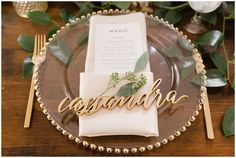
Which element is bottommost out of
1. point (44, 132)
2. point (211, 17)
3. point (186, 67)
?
point (44, 132)

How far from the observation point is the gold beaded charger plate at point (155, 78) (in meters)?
0.54

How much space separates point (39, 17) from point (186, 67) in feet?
1.09

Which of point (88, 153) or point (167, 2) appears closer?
point (88, 153)

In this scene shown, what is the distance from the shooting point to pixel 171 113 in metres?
0.57

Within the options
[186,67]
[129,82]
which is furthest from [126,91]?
[186,67]

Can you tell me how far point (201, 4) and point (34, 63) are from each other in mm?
351

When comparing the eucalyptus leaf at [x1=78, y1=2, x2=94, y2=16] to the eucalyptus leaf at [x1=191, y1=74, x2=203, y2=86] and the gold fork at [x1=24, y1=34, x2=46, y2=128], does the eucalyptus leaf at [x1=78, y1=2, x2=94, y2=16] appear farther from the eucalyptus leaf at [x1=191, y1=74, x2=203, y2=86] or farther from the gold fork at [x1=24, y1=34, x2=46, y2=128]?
the eucalyptus leaf at [x1=191, y1=74, x2=203, y2=86]

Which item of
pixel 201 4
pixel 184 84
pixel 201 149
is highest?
pixel 201 4

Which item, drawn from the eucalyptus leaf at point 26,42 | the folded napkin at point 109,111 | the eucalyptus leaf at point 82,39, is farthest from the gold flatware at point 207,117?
the eucalyptus leaf at point 26,42

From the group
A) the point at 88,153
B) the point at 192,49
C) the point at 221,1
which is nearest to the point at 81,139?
the point at 88,153

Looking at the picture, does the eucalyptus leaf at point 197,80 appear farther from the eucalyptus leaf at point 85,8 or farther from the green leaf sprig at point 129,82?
the eucalyptus leaf at point 85,8

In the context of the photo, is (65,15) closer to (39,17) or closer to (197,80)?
(39,17)

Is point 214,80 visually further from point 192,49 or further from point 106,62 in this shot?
point 106,62

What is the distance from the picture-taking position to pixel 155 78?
0.62 metres
